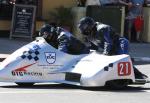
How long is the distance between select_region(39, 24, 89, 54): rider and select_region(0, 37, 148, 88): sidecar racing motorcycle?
0.59 feet

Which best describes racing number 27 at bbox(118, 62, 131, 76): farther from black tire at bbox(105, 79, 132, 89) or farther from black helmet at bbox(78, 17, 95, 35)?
black helmet at bbox(78, 17, 95, 35)

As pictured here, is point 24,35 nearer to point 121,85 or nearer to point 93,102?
point 121,85

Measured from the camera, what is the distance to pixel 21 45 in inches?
836

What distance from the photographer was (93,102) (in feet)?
36.3

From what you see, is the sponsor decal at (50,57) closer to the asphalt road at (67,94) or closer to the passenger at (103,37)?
the asphalt road at (67,94)

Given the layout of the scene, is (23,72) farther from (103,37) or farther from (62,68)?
(103,37)

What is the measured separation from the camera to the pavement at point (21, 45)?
785 inches

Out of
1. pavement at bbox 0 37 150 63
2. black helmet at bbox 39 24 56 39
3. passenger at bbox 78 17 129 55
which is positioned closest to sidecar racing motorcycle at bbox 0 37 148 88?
black helmet at bbox 39 24 56 39

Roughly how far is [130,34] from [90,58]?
427 inches

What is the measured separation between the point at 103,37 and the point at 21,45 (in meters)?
8.23

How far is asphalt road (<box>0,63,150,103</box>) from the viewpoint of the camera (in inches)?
441

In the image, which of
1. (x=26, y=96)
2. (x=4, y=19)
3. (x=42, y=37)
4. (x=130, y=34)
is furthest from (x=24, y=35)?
(x=26, y=96)

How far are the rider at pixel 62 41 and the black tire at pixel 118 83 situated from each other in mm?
893

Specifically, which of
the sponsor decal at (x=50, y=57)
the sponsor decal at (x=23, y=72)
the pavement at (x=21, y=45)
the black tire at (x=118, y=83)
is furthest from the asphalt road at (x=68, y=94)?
the pavement at (x=21, y=45)
